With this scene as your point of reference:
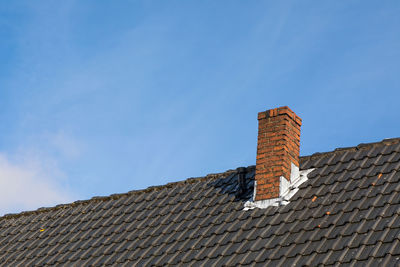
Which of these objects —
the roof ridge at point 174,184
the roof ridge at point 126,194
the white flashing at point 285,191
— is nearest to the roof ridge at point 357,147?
the roof ridge at point 174,184

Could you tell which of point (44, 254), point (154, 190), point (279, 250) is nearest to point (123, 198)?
point (154, 190)

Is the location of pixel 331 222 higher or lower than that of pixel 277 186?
lower

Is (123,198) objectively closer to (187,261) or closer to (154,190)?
(154,190)

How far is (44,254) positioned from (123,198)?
2090 mm

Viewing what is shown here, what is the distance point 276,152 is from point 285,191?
2.46 ft

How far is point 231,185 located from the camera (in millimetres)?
12656

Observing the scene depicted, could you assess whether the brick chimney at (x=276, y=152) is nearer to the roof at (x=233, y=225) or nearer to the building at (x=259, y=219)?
the building at (x=259, y=219)

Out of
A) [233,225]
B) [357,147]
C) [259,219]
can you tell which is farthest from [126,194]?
[357,147]

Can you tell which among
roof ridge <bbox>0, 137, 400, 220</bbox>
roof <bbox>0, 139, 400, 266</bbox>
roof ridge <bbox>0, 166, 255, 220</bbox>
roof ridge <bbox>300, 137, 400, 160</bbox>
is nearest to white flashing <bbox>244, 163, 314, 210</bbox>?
roof <bbox>0, 139, 400, 266</bbox>

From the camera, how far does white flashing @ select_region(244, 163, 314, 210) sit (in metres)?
11.4

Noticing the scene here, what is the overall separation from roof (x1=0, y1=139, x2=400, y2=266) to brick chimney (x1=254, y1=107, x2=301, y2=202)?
317mm

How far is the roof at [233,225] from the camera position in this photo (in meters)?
9.64

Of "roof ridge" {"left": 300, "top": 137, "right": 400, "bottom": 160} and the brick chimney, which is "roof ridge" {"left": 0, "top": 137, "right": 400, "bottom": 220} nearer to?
"roof ridge" {"left": 300, "top": 137, "right": 400, "bottom": 160}

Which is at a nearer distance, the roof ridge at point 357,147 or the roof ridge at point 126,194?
the roof ridge at point 357,147
